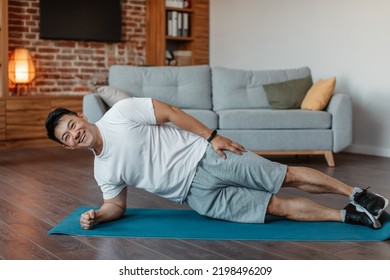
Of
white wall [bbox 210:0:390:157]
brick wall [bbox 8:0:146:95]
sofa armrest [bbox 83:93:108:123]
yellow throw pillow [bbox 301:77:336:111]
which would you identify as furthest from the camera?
brick wall [bbox 8:0:146:95]

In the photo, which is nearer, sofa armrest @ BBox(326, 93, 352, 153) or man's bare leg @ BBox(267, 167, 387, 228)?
man's bare leg @ BBox(267, 167, 387, 228)

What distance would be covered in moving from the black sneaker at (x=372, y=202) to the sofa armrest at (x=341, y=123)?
2353 millimetres

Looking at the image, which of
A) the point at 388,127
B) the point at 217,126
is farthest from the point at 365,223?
the point at 388,127

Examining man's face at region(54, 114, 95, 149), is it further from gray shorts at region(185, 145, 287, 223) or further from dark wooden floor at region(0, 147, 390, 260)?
gray shorts at region(185, 145, 287, 223)

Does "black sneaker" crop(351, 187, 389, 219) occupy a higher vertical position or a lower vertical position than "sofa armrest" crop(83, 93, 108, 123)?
lower

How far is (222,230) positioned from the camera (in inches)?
106

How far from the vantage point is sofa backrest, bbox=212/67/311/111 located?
550 cm

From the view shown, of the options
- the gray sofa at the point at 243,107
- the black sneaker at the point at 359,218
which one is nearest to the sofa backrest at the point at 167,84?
the gray sofa at the point at 243,107

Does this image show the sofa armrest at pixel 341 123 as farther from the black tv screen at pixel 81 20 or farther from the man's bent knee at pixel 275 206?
the black tv screen at pixel 81 20

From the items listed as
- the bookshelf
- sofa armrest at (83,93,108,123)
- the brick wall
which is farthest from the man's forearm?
the bookshelf

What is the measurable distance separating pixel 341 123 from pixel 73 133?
3042 mm

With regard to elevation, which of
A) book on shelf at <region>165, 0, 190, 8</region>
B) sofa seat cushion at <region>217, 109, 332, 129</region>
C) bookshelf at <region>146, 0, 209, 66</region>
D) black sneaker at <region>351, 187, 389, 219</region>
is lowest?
black sneaker at <region>351, 187, 389, 219</region>

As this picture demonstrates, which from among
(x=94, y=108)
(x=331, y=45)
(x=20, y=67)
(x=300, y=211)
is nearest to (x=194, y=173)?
(x=300, y=211)

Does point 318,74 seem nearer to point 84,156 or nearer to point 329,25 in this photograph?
point 329,25
